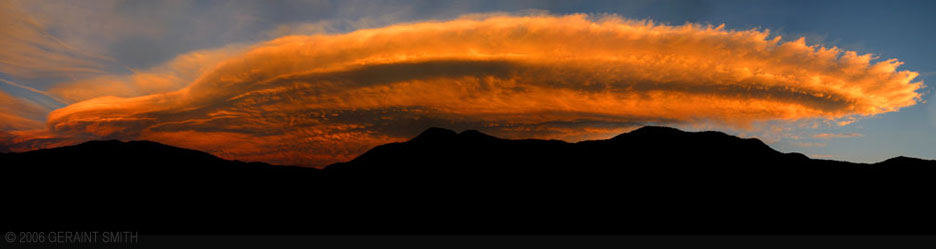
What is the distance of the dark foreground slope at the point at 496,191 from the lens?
112312mm

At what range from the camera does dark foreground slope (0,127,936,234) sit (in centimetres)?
11231

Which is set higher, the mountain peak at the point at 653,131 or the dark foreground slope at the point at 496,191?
the mountain peak at the point at 653,131

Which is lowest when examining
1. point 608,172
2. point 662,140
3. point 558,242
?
point 558,242

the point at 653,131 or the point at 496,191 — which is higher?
the point at 653,131

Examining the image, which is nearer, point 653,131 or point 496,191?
point 496,191

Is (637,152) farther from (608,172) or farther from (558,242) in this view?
(558,242)

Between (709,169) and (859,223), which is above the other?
(709,169)

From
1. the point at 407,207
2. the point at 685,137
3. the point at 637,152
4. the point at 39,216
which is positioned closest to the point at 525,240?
the point at 407,207

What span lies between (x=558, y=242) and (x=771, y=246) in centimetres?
4004

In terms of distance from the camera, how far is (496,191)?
129 metres

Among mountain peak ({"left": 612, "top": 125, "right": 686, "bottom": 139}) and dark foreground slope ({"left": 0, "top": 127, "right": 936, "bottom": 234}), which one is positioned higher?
mountain peak ({"left": 612, "top": 125, "right": 686, "bottom": 139})

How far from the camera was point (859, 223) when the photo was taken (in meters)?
107

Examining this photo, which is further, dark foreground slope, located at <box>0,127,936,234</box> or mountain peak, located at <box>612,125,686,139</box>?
mountain peak, located at <box>612,125,686,139</box>

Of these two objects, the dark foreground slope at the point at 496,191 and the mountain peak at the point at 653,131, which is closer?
the dark foreground slope at the point at 496,191
